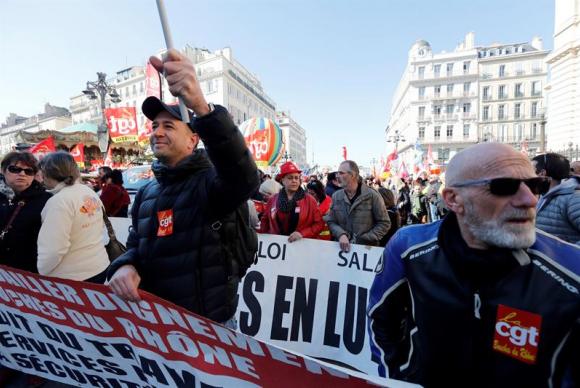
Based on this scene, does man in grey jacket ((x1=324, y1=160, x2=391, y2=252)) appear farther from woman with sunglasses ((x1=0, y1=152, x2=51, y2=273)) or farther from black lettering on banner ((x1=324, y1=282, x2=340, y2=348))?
woman with sunglasses ((x1=0, y1=152, x2=51, y2=273))

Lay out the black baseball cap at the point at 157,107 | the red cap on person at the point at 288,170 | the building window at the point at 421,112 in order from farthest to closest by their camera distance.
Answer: the building window at the point at 421,112, the red cap on person at the point at 288,170, the black baseball cap at the point at 157,107

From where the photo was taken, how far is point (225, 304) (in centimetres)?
181

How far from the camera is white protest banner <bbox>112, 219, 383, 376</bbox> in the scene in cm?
330

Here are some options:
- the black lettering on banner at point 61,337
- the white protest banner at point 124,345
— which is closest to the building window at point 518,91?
the white protest banner at point 124,345

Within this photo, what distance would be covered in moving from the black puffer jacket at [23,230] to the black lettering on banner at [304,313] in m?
2.38

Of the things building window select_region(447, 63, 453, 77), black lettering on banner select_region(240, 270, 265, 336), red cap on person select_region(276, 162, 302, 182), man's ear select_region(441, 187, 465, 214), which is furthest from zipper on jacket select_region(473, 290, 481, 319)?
building window select_region(447, 63, 453, 77)

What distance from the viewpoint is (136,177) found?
1235 cm

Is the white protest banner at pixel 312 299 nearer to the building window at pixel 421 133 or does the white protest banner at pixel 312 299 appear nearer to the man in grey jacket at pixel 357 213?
the man in grey jacket at pixel 357 213

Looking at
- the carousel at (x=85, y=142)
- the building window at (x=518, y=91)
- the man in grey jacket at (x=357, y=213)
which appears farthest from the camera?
the building window at (x=518, y=91)

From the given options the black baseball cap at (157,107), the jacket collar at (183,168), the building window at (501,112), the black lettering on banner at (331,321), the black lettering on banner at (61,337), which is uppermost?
the building window at (501,112)

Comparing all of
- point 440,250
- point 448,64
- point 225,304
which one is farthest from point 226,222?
point 448,64

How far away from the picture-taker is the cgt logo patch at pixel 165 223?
1740 millimetres

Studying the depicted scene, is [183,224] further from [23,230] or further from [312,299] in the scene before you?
[312,299]

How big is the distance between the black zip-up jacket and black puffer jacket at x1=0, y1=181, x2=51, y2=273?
288 centimetres
